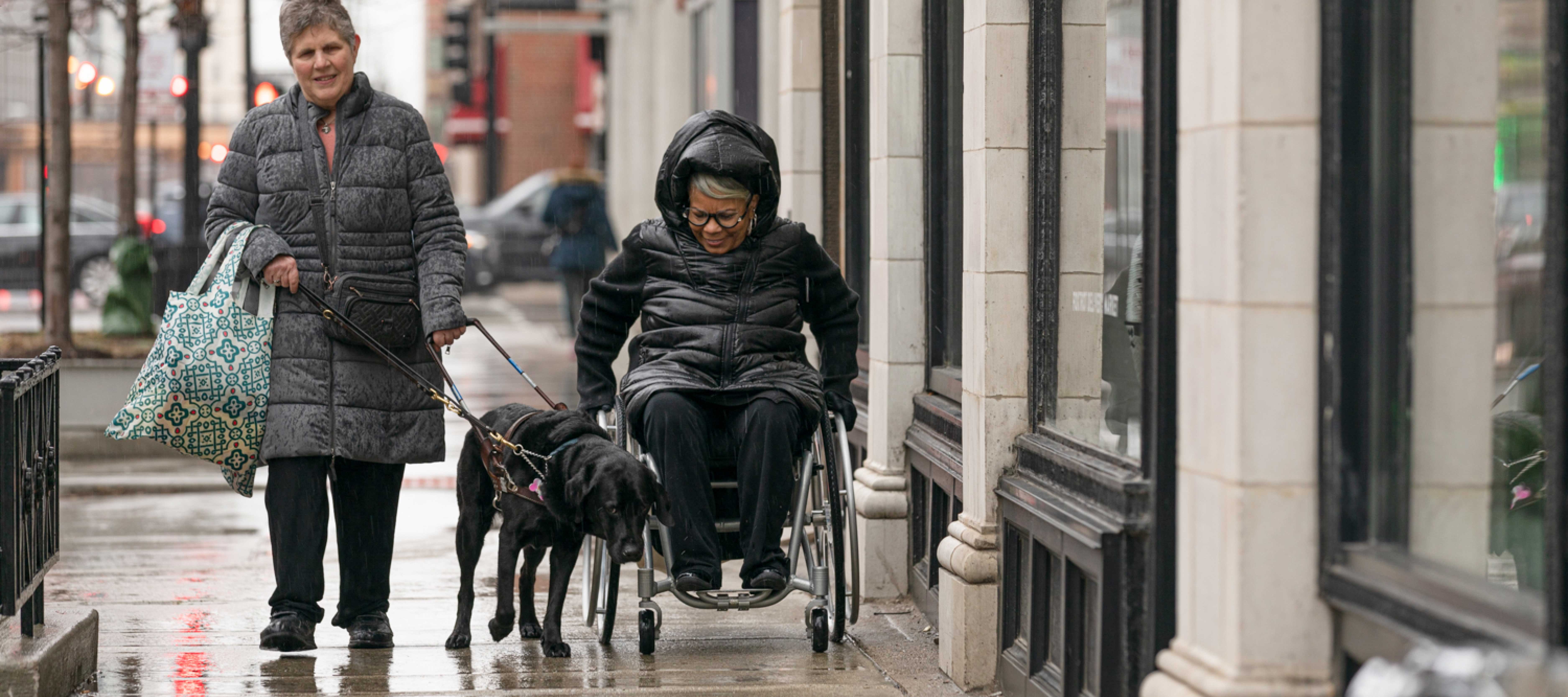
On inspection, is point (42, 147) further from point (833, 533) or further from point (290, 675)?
point (833, 533)

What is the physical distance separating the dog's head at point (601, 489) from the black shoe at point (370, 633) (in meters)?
0.86

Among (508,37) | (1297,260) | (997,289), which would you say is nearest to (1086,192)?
(997,289)

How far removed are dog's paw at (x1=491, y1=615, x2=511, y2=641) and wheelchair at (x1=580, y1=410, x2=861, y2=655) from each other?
0.27m

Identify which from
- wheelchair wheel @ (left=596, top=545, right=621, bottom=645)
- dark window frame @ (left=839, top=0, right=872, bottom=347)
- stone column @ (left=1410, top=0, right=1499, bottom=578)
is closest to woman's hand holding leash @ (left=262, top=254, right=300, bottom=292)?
wheelchair wheel @ (left=596, top=545, right=621, bottom=645)

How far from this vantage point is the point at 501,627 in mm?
6215

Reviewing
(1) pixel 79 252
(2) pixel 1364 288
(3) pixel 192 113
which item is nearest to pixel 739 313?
(2) pixel 1364 288

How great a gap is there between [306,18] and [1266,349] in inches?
134

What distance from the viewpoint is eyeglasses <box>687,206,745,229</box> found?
6156 millimetres

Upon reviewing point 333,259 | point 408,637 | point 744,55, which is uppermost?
point 744,55

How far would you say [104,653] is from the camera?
6.18 metres

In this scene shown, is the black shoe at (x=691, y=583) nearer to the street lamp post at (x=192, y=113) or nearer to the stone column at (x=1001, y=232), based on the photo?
the stone column at (x=1001, y=232)

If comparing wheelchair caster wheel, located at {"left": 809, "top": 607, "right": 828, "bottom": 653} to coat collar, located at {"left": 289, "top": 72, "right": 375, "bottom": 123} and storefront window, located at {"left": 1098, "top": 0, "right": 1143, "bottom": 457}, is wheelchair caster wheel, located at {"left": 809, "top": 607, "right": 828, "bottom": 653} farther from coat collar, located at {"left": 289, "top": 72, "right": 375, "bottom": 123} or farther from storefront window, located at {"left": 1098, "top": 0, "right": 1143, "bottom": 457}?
coat collar, located at {"left": 289, "top": 72, "right": 375, "bottom": 123}

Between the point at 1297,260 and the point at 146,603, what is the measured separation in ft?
16.2

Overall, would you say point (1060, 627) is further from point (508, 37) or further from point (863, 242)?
point (508, 37)
